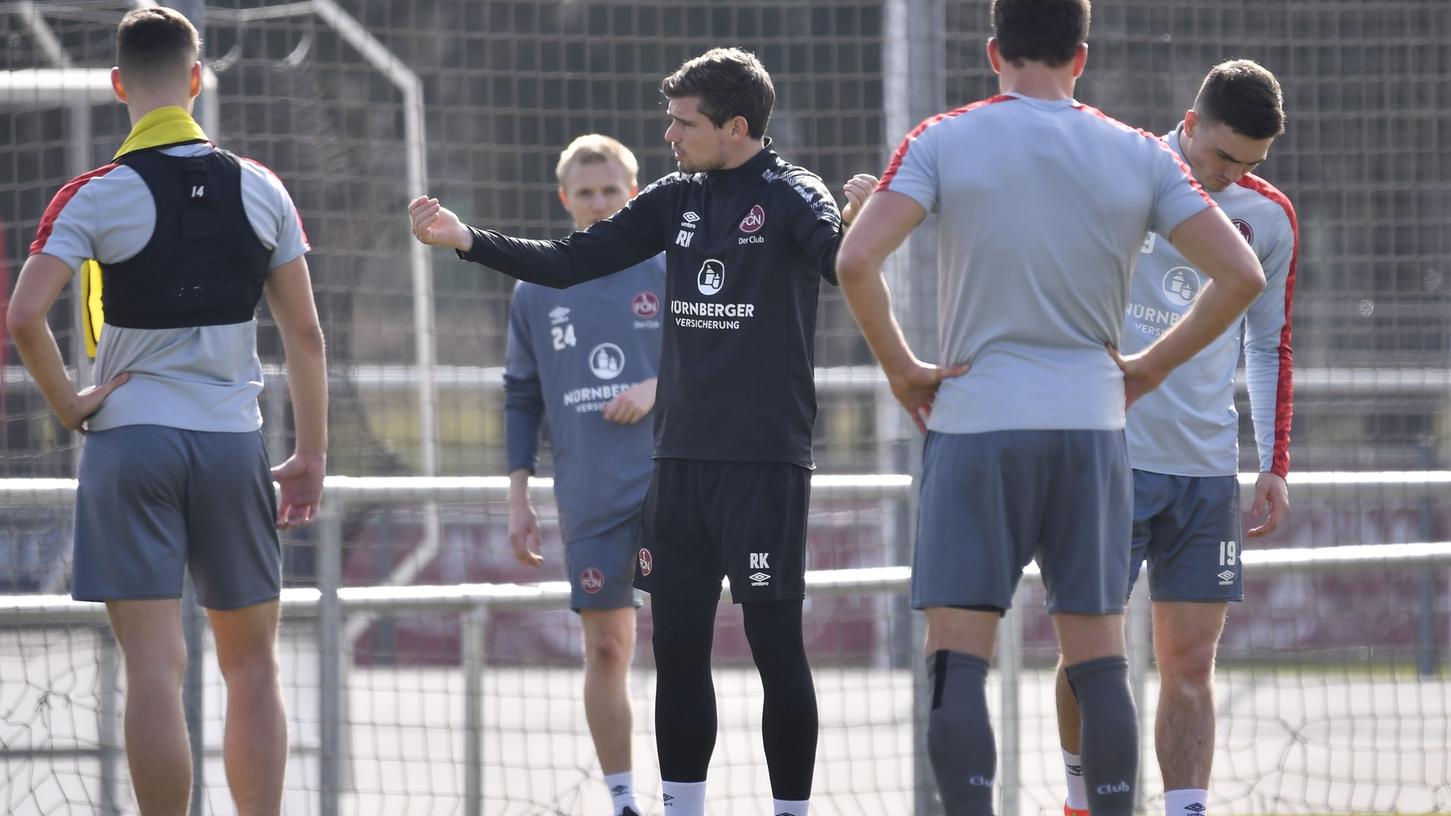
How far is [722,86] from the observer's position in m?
3.68

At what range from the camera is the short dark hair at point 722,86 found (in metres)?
3.68

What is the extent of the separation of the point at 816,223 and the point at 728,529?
67cm

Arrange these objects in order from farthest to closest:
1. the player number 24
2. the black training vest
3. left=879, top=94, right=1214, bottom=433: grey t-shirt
A: 1. the player number 24
2. the black training vest
3. left=879, top=94, right=1214, bottom=433: grey t-shirt

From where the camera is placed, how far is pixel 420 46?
35.1 ft

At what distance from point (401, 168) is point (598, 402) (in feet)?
18.2

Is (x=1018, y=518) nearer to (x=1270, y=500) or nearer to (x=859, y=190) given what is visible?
(x=859, y=190)

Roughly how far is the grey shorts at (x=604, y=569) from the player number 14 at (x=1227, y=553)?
4.76ft

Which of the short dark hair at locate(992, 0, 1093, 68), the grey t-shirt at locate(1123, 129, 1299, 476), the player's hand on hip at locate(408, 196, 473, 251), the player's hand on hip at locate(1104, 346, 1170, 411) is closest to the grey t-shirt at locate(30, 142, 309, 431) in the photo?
the player's hand on hip at locate(408, 196, 473, 251)

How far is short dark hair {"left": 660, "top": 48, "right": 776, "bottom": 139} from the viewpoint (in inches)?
145

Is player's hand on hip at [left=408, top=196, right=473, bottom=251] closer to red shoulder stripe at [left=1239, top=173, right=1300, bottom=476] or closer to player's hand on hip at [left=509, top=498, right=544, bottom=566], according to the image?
player's hand on hip at [left=509, top=498, right=544, bottom=566]

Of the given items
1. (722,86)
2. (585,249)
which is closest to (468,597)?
(585,249)

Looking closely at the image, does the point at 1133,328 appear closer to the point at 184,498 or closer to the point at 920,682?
the point at 920,682

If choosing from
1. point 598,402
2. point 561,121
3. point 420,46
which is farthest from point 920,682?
point 420,46

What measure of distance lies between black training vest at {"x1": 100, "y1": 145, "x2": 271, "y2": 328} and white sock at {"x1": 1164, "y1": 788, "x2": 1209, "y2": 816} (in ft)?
7.88
